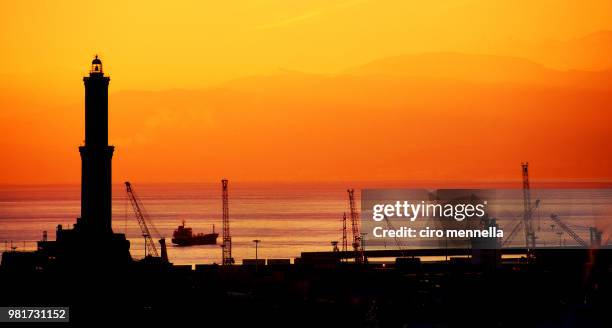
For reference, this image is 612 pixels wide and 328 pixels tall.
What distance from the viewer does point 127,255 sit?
73.1 m

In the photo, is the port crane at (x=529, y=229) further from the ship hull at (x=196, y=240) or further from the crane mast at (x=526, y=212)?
the ship hull at (x=196, y=240)

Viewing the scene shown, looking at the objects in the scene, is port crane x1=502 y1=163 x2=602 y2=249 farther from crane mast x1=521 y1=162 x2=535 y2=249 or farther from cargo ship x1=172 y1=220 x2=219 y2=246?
A: cargo ship x1=172 y1=220 x2=219 y2=246

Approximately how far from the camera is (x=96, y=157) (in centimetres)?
7106

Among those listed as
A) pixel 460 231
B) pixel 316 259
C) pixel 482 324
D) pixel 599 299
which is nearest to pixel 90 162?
pixel 482 324

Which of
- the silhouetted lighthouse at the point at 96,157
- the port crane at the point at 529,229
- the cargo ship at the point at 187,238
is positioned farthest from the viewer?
the cargo ship at the point at 187,238

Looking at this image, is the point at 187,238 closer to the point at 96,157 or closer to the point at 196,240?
the point at 196,240

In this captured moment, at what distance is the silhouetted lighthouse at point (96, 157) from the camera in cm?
7119

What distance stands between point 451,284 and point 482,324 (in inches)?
793

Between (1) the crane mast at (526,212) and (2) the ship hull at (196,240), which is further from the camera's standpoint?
(2) the ship hull at (196,240)

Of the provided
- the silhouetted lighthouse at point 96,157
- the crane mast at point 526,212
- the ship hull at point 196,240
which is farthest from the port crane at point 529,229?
the silhouetted lighthouse at point 96,157

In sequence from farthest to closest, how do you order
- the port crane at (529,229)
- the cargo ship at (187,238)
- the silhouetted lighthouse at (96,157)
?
the cargo ship at (187,238) → the port crane at (529,229) → the silhouetted lighthouse at (96,157)

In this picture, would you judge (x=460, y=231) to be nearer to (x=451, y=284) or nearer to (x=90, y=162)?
(x=451, y=284)

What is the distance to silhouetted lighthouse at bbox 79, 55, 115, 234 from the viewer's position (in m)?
71.2

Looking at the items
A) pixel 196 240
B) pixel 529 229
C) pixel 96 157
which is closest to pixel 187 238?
pixel 196 240
